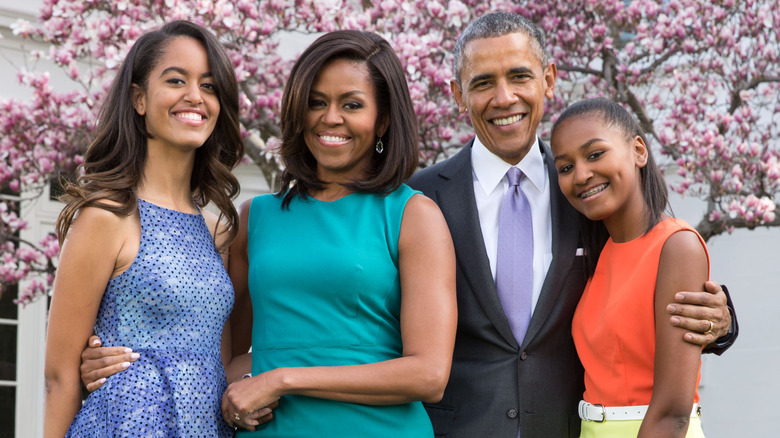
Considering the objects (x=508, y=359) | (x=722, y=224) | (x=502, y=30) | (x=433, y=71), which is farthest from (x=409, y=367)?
(x=722, y=224)

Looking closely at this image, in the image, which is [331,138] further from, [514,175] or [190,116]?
[514,175]

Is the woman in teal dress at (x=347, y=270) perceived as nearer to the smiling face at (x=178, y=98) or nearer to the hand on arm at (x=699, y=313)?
the smiling face at (x=178, y=98)

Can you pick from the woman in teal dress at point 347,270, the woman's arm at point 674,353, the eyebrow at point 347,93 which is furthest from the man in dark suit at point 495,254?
the eyebrow at point 347,93

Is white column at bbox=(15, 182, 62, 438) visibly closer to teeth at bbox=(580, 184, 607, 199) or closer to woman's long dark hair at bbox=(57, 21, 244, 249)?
woman's long dark hair at bbox=(57, 21, 244, 249)

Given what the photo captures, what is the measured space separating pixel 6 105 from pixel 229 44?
138cm

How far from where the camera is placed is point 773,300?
7.39 metres

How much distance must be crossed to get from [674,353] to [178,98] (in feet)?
5.43

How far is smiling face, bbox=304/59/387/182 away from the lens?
2.94 meters

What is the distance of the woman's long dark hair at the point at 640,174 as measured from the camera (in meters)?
3.04

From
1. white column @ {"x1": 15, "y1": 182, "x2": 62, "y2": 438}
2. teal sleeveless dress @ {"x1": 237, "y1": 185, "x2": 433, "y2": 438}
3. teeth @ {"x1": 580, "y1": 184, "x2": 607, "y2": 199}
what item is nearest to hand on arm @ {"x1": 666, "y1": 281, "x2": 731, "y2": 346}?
teeth @ {"x1": 580, "y1": 184, "x2": 607, "y2": 199}

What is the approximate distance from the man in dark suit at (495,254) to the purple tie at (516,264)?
27mm

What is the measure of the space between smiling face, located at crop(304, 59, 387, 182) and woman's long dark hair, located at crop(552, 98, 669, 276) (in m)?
0.68

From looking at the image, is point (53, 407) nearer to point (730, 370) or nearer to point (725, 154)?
point (725, 154)

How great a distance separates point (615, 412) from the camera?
2896mm
